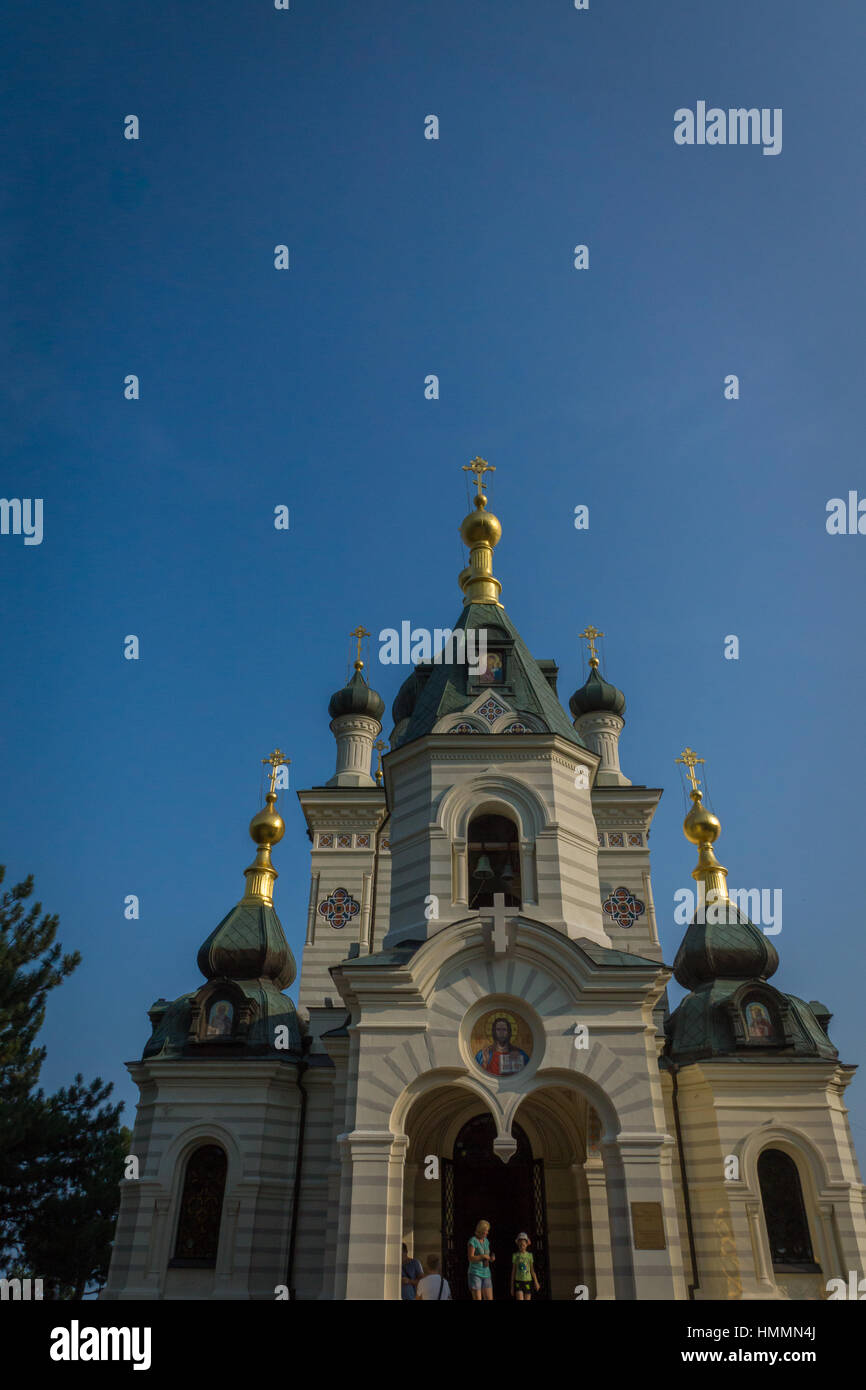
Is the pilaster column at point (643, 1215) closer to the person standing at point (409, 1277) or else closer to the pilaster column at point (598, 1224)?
the pilaster column at point (598, 1224)

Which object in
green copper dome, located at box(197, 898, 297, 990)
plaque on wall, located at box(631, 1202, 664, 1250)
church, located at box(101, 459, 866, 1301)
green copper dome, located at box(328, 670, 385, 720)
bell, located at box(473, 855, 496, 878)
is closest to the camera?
plaque on wall, located at box(631, 1202, 664, 1250)

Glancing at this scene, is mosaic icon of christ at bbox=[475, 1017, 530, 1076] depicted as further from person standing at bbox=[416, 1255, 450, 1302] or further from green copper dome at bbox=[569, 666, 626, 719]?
green copper dome at bbox=[569, 666, 626, 719]

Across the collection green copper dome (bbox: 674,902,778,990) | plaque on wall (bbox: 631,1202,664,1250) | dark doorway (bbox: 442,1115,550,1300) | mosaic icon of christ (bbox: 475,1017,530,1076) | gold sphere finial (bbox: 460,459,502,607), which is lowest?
plaque on wall (bbox: 631,1202,664,1250)

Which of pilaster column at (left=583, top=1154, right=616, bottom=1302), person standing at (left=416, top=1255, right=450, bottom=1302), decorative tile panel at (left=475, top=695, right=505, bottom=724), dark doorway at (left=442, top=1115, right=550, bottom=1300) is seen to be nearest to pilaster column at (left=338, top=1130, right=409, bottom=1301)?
person standing at (left=416, top=1255, right=450, bottom=1302)

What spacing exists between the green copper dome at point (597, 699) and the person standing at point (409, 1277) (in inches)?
662

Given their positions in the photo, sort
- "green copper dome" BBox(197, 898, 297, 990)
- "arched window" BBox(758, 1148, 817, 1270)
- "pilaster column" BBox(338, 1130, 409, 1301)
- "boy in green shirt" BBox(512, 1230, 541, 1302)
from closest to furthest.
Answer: "pilaster column" BBox(338, 1130, 409, 1301), "boy in green shirt" BBox(512, 1230, 541, 1302), "arched window" BBox(758, 1148, 817, 1270), "green copper dome" BBox(197, 898, 297, 990)

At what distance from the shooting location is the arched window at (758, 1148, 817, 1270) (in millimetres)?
15344

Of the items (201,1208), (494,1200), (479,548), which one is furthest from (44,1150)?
(479,548)

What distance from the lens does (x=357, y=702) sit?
27.2 m

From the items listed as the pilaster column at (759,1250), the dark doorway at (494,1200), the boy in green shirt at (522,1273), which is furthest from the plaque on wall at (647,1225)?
the pilaster column at (759,1250)

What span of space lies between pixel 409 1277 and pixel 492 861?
5.95m

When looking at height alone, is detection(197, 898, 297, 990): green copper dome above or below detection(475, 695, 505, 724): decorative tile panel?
below

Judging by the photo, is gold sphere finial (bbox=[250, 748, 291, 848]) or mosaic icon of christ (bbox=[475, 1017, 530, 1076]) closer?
mosaic icon of christ (bbox=[475, 1017, 530, 1076])

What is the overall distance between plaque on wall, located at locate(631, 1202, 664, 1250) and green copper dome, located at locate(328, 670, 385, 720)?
665 inches
